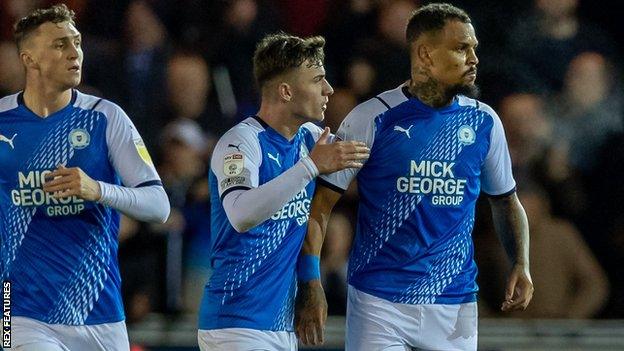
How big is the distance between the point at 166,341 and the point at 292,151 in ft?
8.13

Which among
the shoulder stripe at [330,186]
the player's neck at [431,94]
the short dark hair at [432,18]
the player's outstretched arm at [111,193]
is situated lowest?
the shoulder stripe at [330,186]

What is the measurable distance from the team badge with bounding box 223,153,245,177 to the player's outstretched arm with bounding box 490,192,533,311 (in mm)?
1330

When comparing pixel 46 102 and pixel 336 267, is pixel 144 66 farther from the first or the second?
pixel 46 102

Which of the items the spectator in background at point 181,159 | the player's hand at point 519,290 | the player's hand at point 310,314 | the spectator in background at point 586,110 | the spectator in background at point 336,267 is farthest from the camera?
the spectator in background at point 586,110

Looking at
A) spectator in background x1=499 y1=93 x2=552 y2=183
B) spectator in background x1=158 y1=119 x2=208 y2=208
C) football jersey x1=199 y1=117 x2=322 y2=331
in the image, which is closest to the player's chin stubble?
football jersey x1=199 y1=117 x2=322 y2=331

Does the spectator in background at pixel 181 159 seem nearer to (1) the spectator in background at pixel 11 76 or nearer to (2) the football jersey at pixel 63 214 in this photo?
(1) the spectator in background at pixel 11 76

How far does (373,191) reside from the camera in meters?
A: 6.22

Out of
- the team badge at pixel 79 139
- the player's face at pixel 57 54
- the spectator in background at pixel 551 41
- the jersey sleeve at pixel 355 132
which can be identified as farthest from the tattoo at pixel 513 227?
the spectator in background at pixel 551 41

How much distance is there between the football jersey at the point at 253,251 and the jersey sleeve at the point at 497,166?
0.93 metres

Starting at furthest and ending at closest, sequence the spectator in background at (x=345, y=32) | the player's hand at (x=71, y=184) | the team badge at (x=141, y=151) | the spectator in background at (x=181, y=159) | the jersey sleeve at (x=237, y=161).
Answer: the spectator in background at (x=345, y=32) → the spectator in background at (x=181, y=159) → the team badge at (x=141, y=151) → the jersey sleeve at (x=237, y=161) → the player's hand at (x=71, y=184)

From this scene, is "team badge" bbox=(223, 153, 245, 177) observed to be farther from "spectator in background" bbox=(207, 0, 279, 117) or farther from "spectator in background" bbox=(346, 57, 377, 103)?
"spectator in background" bbox=(207, 0, 279, 117)

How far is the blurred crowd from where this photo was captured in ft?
28.7

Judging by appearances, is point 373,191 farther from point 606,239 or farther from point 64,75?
point 606,239

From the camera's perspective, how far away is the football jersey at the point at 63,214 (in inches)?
237
